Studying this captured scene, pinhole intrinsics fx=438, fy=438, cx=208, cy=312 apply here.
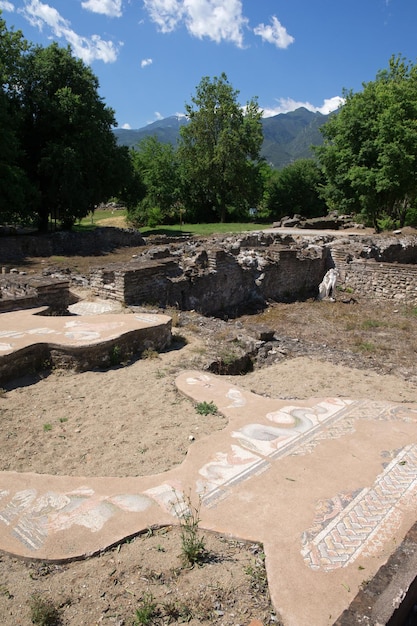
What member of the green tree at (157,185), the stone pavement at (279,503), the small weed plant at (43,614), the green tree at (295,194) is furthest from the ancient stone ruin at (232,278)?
the green tree at (295,194)

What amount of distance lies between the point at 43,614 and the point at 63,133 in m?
21.3

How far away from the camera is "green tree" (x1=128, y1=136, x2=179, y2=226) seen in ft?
103

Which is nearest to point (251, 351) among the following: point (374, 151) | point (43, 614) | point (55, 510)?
point (55, 510)

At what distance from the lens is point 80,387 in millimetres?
5816

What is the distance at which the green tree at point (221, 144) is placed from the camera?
1232 inches

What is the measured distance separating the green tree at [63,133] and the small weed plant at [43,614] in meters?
19.3

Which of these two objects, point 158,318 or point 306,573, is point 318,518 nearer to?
point 306,573

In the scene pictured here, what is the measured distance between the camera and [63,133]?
66.8 feet

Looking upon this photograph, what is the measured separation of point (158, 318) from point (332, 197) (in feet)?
70.5

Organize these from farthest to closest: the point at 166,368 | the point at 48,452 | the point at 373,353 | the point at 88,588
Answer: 1. the point at 373,353
2. the point at 166,368
3. the point at 48,452
4. the point at 88,588

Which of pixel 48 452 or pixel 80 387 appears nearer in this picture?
pixel 48 452

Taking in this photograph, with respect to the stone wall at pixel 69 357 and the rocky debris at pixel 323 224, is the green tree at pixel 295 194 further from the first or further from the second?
the stone wall at pixel 69 357

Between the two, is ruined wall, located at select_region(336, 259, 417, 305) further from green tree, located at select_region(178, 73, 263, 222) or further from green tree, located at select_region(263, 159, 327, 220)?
green tree, located at select_region(263, 159, 327, 220)

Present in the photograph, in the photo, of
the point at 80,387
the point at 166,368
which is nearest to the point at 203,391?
the point at 166,368
